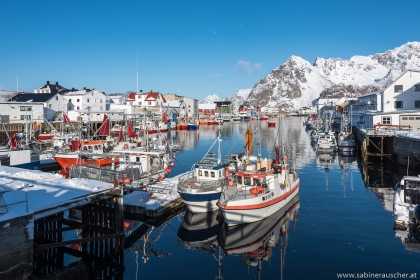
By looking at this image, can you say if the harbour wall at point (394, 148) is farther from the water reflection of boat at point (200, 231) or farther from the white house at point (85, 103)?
the white house at point (85, 103)

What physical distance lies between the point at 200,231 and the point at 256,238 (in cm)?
379

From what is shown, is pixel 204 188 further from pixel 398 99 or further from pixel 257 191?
pixel 398 99

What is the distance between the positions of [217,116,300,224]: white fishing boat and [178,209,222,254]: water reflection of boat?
5.31ft

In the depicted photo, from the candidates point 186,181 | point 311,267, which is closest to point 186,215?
point 186,181

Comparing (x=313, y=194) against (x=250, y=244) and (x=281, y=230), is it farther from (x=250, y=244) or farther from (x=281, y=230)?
(x=250, y=244)

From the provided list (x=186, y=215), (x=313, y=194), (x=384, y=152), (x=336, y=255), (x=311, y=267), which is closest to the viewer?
(x=311, y=267)

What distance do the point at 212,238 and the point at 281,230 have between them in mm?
4786

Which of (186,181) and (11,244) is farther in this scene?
(186,181)

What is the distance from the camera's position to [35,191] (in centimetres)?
1653

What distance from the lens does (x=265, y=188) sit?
23.9 m

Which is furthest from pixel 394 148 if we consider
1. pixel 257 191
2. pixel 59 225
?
pixel 59 225

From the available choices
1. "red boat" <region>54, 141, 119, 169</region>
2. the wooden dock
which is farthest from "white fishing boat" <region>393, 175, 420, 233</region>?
"red boat" <region>54, 141, 119, 169</region>

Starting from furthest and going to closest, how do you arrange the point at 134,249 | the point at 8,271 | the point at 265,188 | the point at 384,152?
the point at 384,152 < the point at 265,188 < the point at 134,249 < the point at 8,271

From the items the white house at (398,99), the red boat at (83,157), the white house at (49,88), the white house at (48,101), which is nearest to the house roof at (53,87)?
the white house at (49,88)
